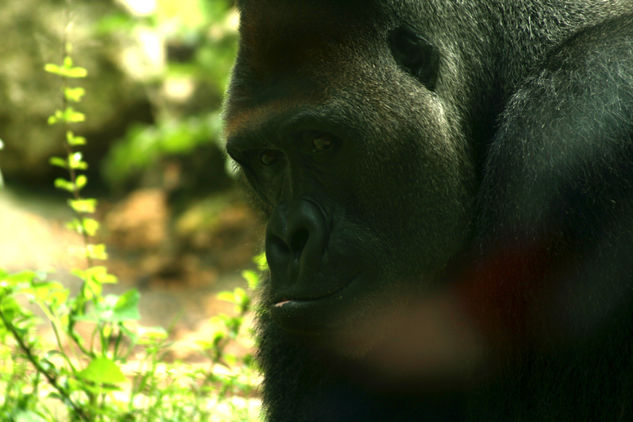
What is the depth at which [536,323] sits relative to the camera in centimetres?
295

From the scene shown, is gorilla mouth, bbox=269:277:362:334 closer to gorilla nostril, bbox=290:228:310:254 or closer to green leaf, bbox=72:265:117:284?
gorilla nostril, bbox=290:228:310:254

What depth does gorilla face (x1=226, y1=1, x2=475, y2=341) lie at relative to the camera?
3168 mm

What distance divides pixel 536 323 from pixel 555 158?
1.94 ft

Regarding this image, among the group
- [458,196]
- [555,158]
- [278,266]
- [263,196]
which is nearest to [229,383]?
[263,196]

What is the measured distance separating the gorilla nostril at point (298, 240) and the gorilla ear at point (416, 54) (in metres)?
0.79

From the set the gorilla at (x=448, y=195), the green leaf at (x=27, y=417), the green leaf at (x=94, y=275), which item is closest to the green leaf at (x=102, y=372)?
the green leaf at (x=27, y=417)

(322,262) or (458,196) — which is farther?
(458,196)

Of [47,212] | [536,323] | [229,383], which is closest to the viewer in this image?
[536,323]

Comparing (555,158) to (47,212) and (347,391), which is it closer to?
(347,391)

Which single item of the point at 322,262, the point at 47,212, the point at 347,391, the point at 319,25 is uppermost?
the point at 47,212

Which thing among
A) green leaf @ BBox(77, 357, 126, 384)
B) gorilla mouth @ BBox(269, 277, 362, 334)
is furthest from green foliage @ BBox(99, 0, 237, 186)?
gorilla mouth @ BBox(269, 277, 362, 334)

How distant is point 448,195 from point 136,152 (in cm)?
794

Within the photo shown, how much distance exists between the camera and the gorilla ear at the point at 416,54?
11.0 ft

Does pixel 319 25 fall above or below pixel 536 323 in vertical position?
above
